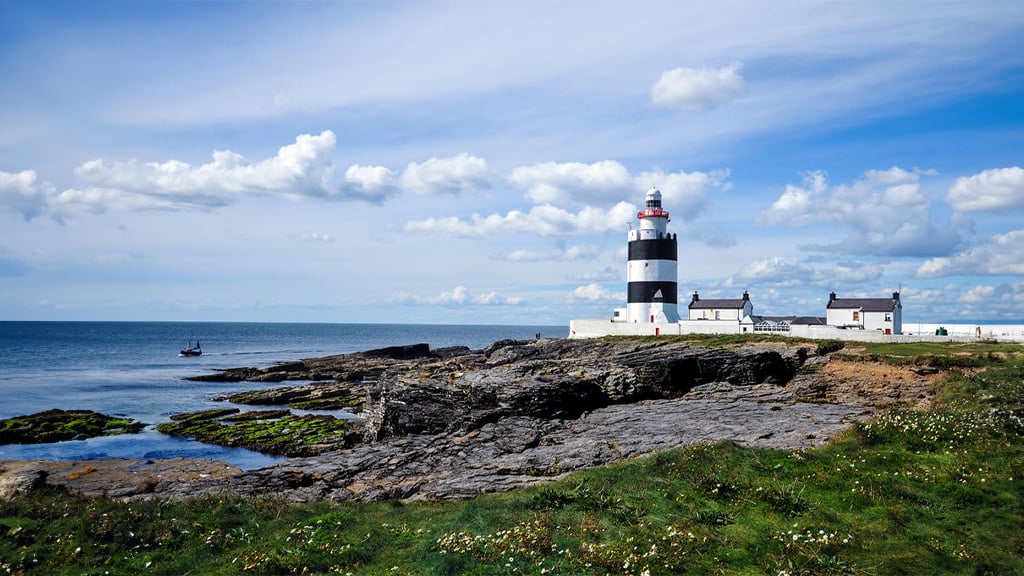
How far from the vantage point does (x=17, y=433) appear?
41250mm

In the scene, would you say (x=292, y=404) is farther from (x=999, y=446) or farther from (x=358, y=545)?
(x=999, y=446)

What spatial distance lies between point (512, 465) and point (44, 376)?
84496 millimetres

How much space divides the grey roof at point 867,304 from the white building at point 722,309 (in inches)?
332

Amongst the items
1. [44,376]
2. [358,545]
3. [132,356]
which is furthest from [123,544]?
[132,356]

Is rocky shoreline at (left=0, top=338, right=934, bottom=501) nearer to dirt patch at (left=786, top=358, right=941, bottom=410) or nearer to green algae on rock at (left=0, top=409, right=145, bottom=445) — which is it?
dirt patch at (left=786, top=358, right=941, bottom=410)

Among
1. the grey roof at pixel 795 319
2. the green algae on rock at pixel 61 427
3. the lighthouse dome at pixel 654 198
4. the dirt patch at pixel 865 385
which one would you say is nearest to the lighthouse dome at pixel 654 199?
Result: the lighthouse dome at pixel 654 198

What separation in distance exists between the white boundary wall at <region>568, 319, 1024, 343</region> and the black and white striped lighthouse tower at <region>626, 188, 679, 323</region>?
9.06 feet

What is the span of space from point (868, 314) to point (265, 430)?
58.4m

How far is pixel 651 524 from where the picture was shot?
12.8 m

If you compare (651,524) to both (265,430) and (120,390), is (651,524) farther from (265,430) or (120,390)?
(120,390)

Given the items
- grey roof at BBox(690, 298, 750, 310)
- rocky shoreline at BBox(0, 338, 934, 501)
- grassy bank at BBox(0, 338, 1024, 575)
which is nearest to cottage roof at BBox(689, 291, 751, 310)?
grey roof at BBox(690, 298, 750, 310)

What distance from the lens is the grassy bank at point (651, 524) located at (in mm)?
11367

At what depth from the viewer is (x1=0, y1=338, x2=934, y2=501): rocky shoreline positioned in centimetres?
2222

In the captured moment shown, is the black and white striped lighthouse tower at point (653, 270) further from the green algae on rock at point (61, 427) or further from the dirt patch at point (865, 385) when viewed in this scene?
the green algae on rock at point (61, 427)
